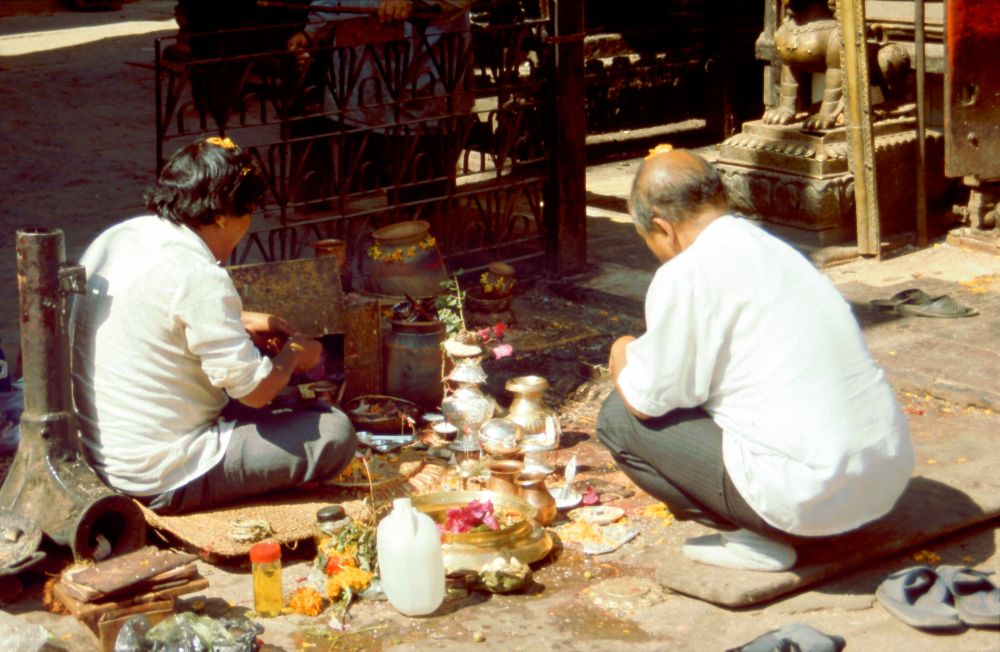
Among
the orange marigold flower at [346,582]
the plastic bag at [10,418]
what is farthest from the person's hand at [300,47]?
the orange marigold flower at [346,582]

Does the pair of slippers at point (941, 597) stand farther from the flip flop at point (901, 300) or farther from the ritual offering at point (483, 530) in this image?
the flip flop at point (901, 300)

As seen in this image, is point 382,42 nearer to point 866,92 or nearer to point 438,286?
point 438,286

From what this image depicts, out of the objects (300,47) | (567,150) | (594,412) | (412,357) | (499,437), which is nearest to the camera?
(499,437)

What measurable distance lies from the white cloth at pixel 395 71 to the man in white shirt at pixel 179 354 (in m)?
2.36

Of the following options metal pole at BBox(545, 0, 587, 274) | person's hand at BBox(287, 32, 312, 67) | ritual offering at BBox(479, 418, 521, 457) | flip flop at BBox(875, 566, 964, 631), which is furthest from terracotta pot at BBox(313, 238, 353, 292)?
flip flop at BBox(875, 566, 964, 631)

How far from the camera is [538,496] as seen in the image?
489 centimetres

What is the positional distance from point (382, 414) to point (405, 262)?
117 centimetres

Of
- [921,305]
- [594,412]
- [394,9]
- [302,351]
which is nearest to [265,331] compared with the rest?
[302,351]

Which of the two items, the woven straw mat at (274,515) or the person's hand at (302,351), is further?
the person's hand at (302,351)

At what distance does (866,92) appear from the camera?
26.2 feet

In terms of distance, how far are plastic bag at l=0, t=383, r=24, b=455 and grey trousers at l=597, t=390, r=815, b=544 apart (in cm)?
240

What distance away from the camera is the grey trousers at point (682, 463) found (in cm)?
421

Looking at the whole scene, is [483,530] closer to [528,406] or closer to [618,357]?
[618,357]

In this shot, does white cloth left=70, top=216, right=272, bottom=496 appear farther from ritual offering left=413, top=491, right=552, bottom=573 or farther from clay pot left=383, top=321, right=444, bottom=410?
clay pot left=383, top=321, right=444, bottom=410
